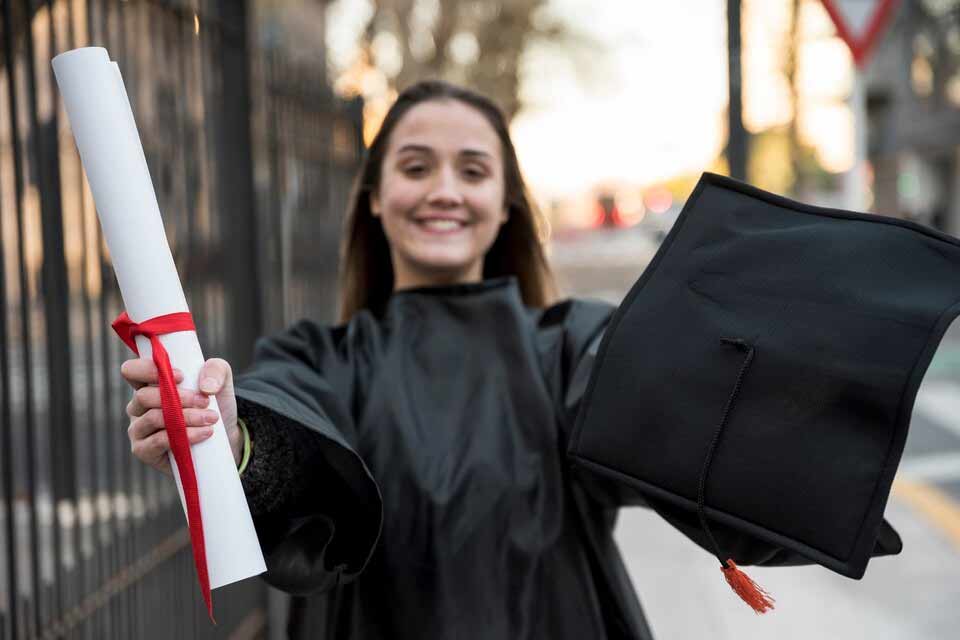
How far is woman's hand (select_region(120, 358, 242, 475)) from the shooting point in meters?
→ 1.10

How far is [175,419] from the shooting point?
42.4 inches

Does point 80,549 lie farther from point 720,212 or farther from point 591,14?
point 591,14

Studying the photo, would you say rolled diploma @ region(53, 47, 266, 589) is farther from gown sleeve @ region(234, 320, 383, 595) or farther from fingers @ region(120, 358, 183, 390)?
gown sleeve @ region(234, 320, 383, 595)

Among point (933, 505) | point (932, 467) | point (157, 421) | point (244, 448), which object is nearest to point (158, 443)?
point (157, 421)

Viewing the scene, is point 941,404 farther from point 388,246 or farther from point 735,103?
point 388,246

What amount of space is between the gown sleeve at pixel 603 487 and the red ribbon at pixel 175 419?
63 cm

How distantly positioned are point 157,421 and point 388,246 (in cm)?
104

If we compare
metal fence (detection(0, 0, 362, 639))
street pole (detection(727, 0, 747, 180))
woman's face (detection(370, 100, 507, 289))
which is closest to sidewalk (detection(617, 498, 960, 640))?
metal fence (detection(0, 0, 362, 639))

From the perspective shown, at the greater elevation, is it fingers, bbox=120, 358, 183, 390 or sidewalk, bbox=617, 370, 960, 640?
fingers, bbox=120, 358, 183, 390

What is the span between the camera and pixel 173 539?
2.94 metres

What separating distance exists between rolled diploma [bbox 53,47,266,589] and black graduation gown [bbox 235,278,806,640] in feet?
1.05

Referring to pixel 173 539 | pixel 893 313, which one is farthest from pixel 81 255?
pixel 893 313

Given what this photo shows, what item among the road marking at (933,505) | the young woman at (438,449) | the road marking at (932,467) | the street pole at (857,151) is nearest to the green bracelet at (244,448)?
the young woman at (438,449)

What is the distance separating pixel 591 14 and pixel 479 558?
16007 mm
